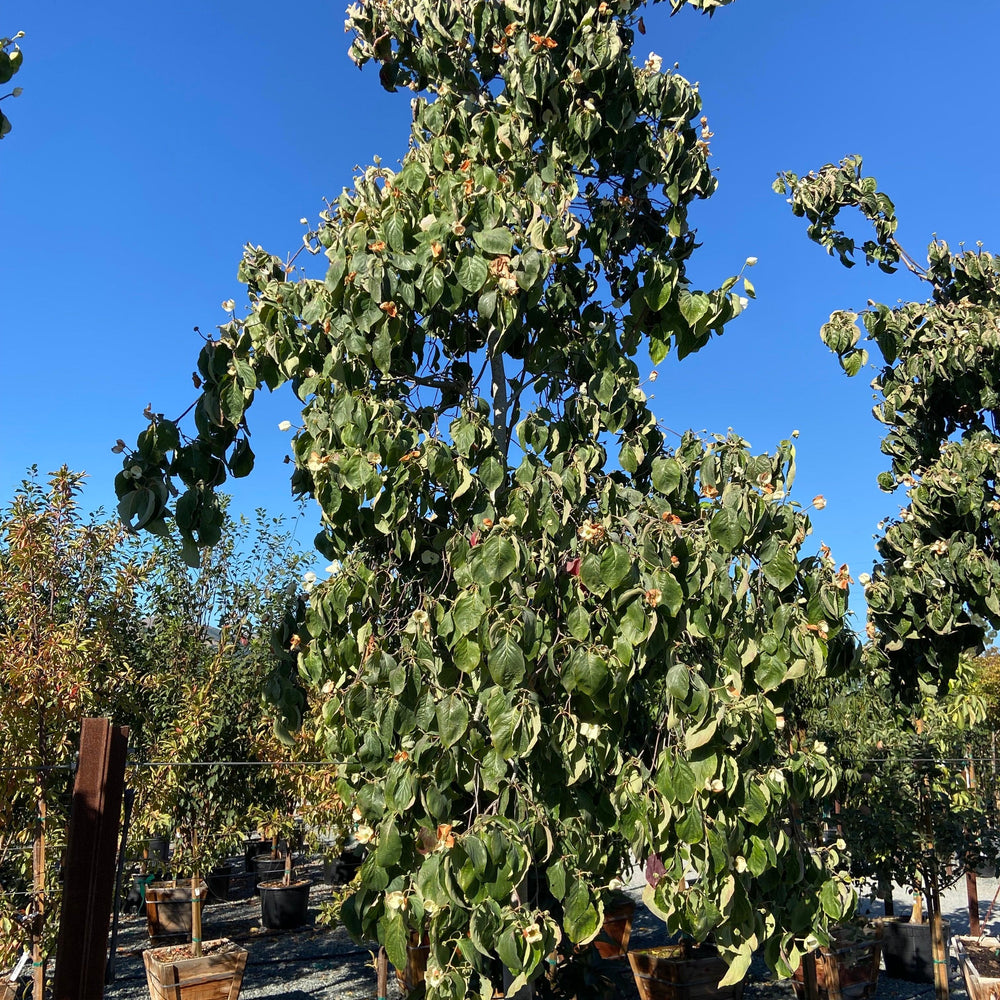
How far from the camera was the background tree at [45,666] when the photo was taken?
5590mm

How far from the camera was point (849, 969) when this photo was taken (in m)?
6.75

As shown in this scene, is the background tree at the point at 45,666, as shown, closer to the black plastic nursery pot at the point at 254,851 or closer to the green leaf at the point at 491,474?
the green leaf at the point at 491,474

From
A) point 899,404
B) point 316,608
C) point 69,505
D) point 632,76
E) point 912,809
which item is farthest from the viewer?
point 912,809

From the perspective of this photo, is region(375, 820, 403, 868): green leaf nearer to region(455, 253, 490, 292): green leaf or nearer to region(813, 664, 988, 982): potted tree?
region(455, 253, 490, 292): green leaf

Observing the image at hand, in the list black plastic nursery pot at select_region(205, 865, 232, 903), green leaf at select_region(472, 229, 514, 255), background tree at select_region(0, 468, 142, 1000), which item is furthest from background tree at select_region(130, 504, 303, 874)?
green leaf at select_region(472, 229, 514, 255)

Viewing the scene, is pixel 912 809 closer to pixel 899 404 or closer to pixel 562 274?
pixel 899 404

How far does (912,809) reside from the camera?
7.14 meters

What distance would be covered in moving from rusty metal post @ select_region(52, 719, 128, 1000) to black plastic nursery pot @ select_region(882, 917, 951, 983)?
7221 millimetres

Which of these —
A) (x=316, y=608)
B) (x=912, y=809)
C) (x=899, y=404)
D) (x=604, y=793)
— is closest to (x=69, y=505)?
(x=316, y=608)

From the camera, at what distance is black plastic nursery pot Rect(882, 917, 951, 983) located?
25.5ft

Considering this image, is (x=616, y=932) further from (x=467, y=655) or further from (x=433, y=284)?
(x=433, y=284)

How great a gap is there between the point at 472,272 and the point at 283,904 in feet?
29.1

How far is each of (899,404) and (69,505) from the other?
18.4 feet

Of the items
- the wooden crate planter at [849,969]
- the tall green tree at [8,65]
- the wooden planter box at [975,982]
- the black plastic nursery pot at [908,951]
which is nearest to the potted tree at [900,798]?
the wooden planter box at [975,982]
